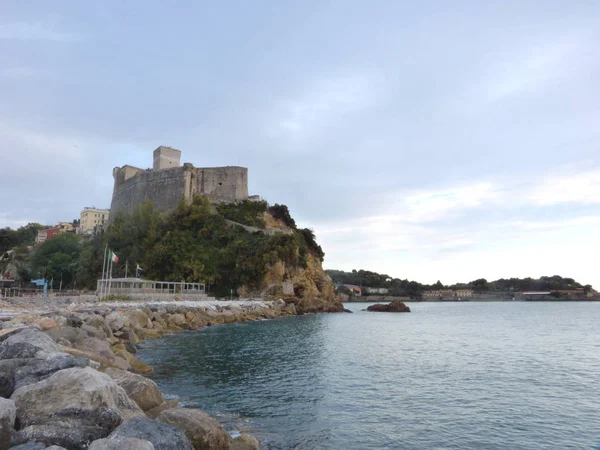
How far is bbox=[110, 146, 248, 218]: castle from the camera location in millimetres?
54094

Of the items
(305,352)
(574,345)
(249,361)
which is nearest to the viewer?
(249,361)

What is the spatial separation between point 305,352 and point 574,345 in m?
14.5

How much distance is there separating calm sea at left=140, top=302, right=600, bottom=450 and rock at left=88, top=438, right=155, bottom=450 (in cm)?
407

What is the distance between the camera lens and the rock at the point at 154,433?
4.40 m

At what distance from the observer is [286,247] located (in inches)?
1747

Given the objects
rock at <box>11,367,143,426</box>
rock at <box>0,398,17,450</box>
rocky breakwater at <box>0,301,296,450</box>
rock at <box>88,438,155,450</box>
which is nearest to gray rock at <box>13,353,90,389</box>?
rocky breakwater at <box>0,301,296,450</box>

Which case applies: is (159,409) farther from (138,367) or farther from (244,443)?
(138,367)

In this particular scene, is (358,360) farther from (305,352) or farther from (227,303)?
(227,303)

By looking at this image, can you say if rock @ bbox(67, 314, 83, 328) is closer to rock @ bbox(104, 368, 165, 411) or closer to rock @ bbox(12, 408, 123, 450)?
rock @ bbox(104, 368, 165, 411)

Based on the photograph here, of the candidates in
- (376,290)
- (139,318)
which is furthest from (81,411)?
(376,290)

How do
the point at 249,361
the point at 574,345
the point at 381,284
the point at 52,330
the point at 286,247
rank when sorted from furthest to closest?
the point at 381,284 < the point at 286,247 < the point at 574,345 < the point at 249,361 < the point at 52,330

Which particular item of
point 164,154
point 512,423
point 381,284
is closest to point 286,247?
point 164,154

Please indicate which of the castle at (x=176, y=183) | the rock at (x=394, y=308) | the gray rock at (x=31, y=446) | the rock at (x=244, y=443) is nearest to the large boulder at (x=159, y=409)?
the rock at (x=244, y=443)

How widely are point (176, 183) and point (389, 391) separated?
4762 centimetres
